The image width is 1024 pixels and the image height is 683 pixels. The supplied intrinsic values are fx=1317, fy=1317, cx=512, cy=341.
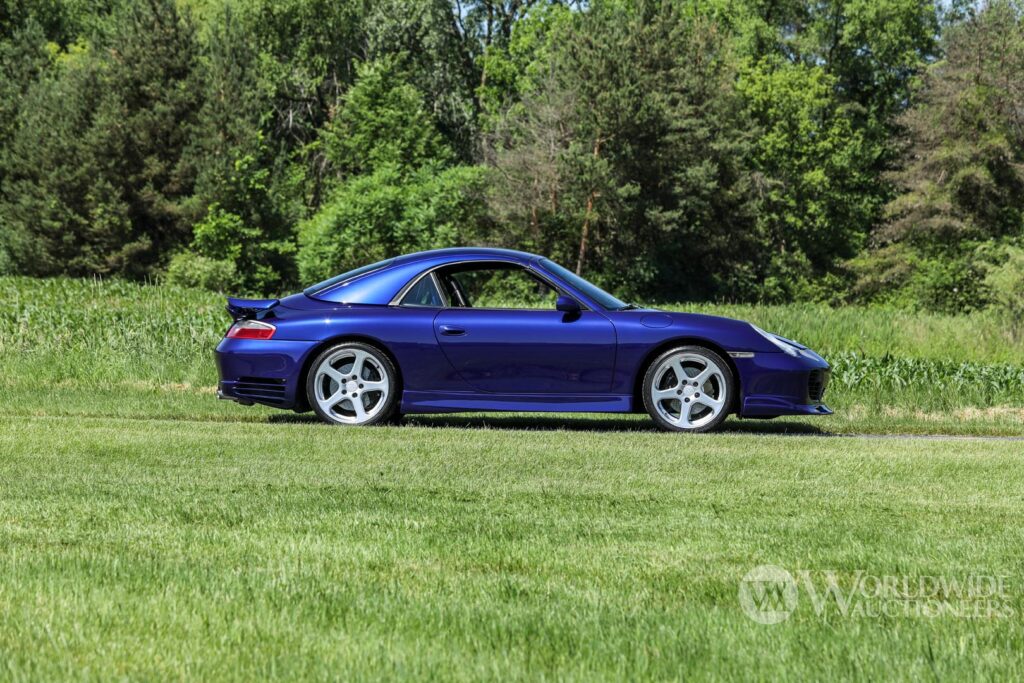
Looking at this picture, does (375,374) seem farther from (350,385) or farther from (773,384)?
(773,384)

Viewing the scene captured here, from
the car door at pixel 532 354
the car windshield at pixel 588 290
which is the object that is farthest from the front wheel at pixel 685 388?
the car windshield at pixel 588 290

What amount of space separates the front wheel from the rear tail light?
3.10 meters

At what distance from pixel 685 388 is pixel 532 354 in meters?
1.27

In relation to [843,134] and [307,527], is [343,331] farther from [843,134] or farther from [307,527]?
[843,134]

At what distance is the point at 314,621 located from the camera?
3.72m

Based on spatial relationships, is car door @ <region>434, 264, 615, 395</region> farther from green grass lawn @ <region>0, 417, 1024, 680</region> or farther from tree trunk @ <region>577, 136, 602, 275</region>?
tree trunk @ <region>577, 136, 602, 275</region>

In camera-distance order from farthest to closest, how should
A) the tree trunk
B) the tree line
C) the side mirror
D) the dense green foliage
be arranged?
the tree line
the tree trunk
the dense green foliage
the side mirror

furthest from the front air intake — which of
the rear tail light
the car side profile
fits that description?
the rear tail light

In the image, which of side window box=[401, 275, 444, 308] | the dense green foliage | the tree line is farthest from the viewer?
the tree line

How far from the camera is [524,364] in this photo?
10.5 m

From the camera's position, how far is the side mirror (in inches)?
414

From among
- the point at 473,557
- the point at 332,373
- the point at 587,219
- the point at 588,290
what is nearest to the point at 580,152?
the point at 587,219

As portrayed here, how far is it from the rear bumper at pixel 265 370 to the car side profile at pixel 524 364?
0.01 meters

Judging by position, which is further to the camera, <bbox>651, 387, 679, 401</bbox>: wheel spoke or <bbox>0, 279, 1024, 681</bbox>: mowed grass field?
<bbox>651, 387, 679, 401</bbox>: wheel spoke
